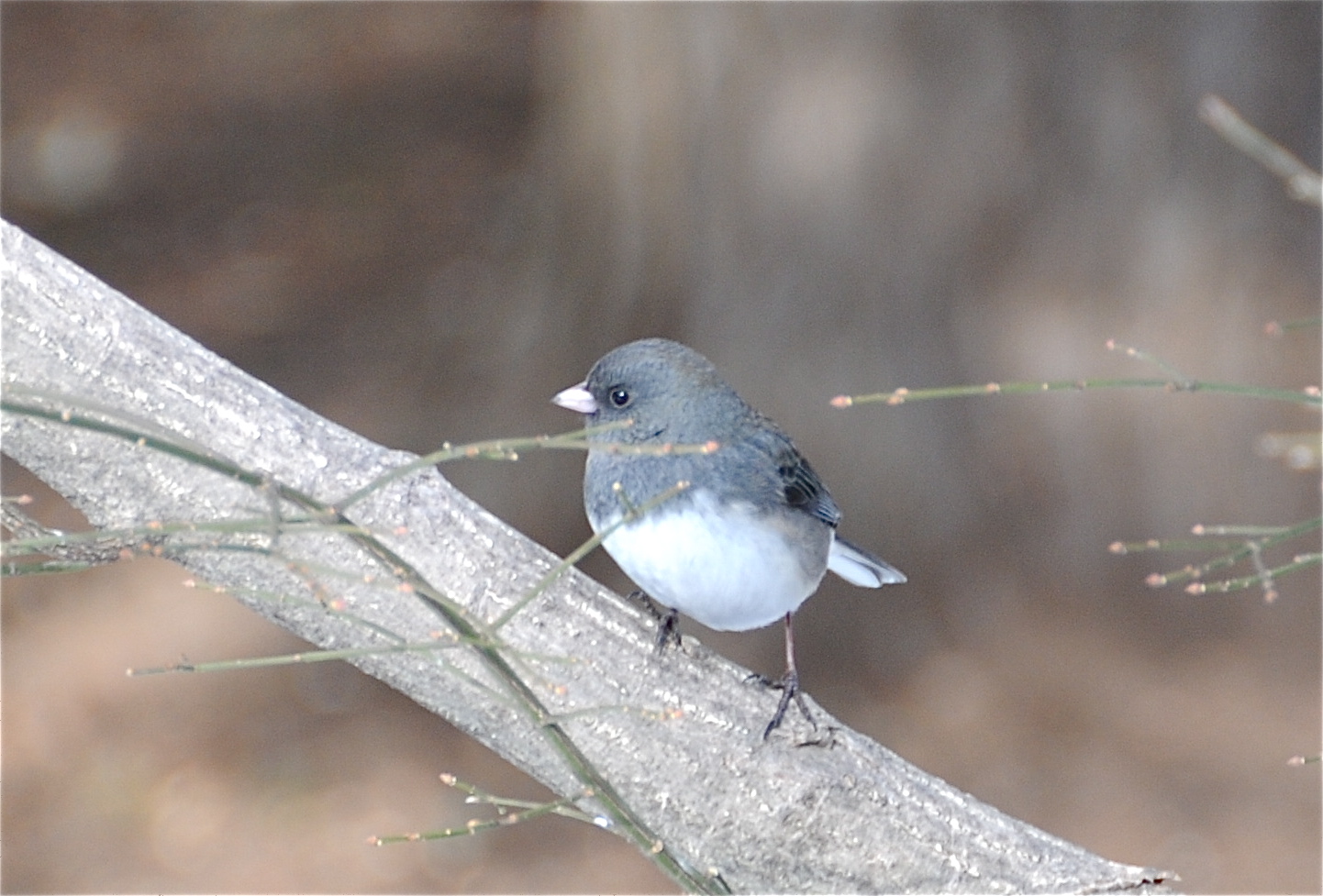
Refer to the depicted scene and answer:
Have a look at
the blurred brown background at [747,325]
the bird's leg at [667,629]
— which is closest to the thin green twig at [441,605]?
the bird's leg at [667,629]

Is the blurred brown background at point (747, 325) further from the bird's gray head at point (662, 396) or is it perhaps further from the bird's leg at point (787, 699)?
the bird's leg at point (787, 699)

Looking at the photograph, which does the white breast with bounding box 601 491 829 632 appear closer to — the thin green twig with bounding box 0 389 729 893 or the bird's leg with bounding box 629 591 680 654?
the bird's leg with bounding box 629 591 680 654

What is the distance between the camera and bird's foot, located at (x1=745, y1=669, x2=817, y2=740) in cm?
181

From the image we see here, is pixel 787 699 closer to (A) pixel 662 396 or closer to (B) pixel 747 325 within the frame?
(A) pixel 662 396

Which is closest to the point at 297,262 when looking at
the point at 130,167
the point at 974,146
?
the point at 130,167

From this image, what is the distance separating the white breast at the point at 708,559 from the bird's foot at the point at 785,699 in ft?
0.40

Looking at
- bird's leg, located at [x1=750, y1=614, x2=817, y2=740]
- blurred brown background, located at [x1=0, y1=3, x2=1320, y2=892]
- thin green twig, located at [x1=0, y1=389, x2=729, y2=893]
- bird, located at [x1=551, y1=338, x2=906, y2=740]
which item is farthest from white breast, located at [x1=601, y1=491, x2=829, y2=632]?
blurred brown background, located at [x1=0, y1=3, x2=1320, y2=892]

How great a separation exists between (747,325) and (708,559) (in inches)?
81.2

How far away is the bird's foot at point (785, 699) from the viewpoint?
5.95 feet

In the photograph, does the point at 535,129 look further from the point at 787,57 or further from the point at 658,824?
the point at 658,824

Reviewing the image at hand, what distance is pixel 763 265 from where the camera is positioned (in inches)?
149

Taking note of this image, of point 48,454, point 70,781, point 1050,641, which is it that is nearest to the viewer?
point 48,454

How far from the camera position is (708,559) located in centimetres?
183

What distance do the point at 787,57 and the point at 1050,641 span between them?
2029 millimetres
